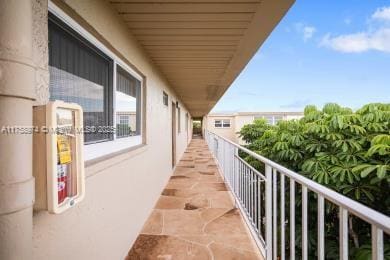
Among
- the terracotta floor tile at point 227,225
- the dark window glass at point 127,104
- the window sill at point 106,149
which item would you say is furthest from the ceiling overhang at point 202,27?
the terracotta floor tile at point 227,225

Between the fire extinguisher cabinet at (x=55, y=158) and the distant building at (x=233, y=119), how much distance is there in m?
22.3

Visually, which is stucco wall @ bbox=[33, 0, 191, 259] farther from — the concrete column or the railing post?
the railing post

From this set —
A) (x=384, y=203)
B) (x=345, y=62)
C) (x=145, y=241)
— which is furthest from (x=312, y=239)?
(x=345, y=62)

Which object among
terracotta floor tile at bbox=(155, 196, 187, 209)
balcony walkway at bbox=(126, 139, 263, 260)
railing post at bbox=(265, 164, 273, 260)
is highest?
railing post at bbox=(265, 164, 273, 260)

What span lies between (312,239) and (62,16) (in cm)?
288

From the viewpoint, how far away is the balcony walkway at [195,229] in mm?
2414

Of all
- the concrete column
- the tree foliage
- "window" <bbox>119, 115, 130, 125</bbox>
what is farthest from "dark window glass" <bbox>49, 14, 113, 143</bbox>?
the tree foliage

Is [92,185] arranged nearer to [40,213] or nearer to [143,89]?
[40,213]

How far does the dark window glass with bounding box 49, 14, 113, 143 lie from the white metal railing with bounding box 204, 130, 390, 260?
1.41 metres

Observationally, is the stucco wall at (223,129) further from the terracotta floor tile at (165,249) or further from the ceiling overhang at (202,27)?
the terracotta floor tile at (165,249)

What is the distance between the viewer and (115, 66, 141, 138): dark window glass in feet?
8.06

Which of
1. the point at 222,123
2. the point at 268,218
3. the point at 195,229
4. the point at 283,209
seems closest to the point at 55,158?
the point at 283,209

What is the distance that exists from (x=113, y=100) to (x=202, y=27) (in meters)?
1.07

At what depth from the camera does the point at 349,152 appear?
7.91ft
